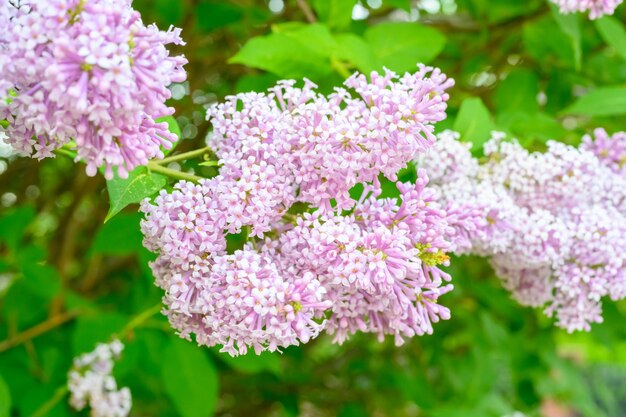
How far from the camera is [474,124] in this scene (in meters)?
1.39

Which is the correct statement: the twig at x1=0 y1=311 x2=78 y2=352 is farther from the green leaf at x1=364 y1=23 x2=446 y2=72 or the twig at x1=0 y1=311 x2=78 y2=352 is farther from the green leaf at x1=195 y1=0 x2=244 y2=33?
the green leaf at x1=364 y1=23 x2=446 y2=72

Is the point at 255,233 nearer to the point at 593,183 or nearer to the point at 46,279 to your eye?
the point at 593,183

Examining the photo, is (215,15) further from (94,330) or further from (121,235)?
(94,330)

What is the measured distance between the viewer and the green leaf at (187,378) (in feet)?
5.49

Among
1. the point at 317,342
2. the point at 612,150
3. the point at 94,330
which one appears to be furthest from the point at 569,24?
the point at 317,342

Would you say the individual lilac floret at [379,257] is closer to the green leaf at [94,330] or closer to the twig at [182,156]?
the twig at [182,156]

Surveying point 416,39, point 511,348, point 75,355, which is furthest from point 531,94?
point 75,355

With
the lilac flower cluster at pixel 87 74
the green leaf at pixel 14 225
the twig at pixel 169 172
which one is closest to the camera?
the lilac flower cluster at pixel 87 74

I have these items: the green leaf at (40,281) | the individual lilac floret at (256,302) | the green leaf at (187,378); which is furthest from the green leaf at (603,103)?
the green leaf at (40,281)

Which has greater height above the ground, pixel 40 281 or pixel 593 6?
pixel 593 6

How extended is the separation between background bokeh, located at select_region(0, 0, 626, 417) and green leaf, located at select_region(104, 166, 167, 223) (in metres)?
0.30

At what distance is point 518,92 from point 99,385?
1.20 metres

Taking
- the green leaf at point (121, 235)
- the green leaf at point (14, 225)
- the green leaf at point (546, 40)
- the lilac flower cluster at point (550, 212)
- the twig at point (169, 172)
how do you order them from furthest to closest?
1. the green leaf at point (14, 225)
2. the green leaf at point (546, 40)
3. the green leaf at point (121, 235)
4. the lilac flower cluster at point (550, 212)
5. the twig at point (169, 172)

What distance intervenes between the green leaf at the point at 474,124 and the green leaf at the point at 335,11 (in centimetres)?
33
